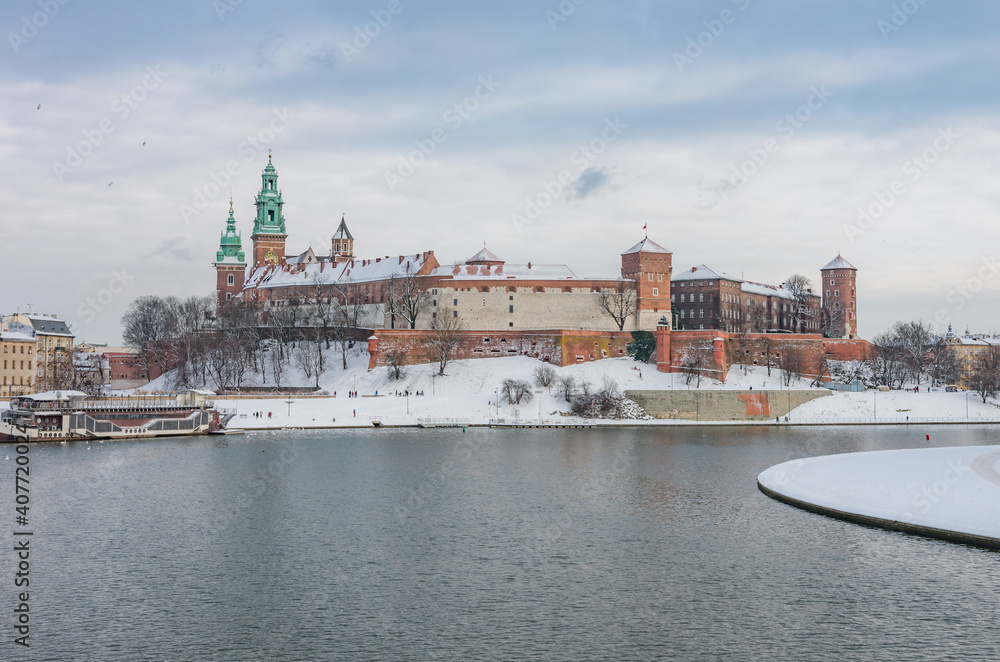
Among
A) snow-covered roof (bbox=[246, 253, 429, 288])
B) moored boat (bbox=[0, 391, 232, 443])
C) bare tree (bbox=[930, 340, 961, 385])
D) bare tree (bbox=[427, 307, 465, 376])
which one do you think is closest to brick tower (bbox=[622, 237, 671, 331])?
bare tree (bbox=[427, 307, 465, 376])

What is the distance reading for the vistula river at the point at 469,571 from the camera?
17438 millimetres

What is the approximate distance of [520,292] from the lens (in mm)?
81000

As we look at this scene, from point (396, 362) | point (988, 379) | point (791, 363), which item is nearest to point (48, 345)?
point (396, 362)

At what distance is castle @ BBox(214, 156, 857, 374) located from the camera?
79375 mm

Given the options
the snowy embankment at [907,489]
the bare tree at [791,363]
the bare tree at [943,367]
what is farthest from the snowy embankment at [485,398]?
the snowy embankment at [907,489]

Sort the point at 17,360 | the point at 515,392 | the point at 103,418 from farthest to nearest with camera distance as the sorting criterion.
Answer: the point at 17,360, the point at 515,392, the point at 103,418

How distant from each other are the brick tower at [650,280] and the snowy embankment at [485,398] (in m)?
7.11

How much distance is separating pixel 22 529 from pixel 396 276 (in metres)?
59.1

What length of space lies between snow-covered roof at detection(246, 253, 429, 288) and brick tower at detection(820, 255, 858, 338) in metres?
40.7

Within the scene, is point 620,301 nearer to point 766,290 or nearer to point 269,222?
point 766,290

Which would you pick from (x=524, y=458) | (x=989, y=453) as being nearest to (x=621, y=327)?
(x=524, y=458)

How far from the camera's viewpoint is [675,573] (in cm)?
2209

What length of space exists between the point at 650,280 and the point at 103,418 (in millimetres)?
43851

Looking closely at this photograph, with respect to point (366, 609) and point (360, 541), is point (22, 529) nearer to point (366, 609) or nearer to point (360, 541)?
point (360, 541)
